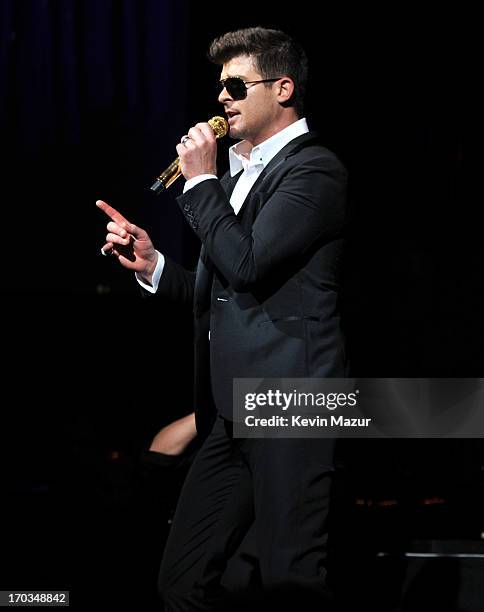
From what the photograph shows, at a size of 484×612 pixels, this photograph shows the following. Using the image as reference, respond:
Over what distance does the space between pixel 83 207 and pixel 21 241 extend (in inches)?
14.4

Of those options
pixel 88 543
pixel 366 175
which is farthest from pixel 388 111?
pixel 88 543

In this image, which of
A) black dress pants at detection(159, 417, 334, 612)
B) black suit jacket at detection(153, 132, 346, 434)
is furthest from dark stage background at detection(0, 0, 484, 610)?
black suit jacket at detection(153, 132, 346, 434)

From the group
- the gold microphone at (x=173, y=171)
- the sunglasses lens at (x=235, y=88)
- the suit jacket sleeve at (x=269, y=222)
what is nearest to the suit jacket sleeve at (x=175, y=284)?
the gold microphone at (x=173, y=171)

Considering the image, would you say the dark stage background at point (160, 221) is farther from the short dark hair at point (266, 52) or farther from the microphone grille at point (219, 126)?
the short dark hair at point (266, 52)

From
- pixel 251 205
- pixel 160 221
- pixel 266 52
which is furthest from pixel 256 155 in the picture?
pixel 160 221

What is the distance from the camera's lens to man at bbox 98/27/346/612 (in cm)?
220

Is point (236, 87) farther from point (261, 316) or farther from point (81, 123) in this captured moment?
point (81, 123)

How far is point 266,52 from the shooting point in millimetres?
2475

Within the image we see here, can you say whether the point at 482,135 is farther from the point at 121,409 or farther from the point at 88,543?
the point at 88,543

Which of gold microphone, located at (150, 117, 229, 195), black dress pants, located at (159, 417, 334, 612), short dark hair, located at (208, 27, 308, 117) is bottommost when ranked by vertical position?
black dress pants, located at (159, 417, 334, 612)

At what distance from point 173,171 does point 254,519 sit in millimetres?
941

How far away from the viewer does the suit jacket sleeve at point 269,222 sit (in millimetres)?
2176

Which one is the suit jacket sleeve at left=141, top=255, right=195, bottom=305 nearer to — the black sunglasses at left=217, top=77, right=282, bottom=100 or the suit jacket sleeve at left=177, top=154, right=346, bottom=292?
the suit jacket sleeve at left=177, top=154, right=346, bottom=292

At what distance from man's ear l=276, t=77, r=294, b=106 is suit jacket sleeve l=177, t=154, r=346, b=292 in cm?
25
